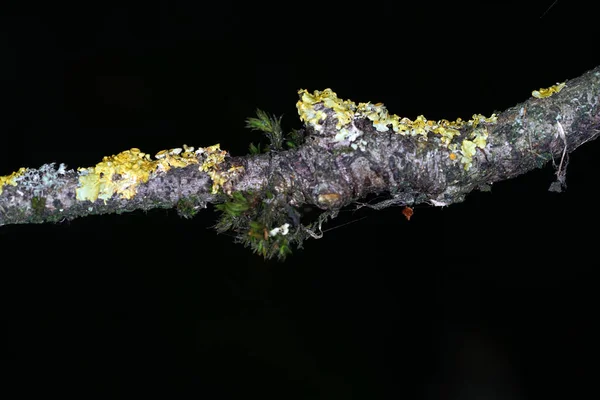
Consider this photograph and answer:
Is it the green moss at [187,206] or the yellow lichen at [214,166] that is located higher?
the yellow lichen at [214,166]

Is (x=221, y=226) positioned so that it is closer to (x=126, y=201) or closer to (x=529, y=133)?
(x=126, y=201)

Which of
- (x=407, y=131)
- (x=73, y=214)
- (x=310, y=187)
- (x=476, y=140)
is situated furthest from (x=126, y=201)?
(x=476, y=140)

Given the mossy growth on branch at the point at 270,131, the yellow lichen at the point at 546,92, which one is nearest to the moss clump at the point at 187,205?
the mossy growth on branch at the point at 270,131

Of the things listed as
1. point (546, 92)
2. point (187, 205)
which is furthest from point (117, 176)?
point (546, 92)

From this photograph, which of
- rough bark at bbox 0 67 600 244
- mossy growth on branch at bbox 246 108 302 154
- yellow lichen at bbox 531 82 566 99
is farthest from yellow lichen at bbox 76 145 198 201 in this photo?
yellow lichen at bbox 531 82 566 99

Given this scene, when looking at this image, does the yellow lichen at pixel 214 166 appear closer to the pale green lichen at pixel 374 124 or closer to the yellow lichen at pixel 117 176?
the yellow lichen at pixel 117 176

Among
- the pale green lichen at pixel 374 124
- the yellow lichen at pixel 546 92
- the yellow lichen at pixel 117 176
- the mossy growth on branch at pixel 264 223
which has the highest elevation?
the yellow lichen at pixel 546 92

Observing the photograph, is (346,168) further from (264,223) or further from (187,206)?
(187,206)
